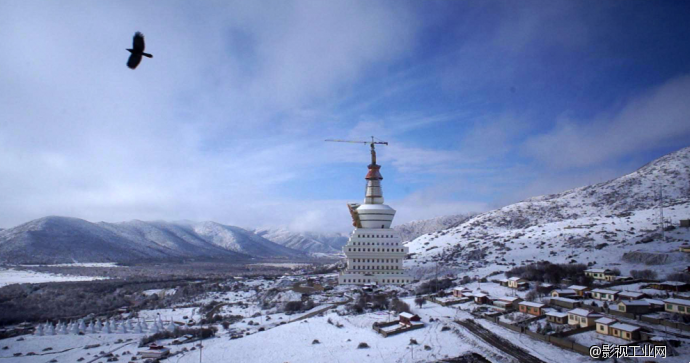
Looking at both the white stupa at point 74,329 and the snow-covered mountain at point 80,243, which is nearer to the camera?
the white stupa at point 74,329

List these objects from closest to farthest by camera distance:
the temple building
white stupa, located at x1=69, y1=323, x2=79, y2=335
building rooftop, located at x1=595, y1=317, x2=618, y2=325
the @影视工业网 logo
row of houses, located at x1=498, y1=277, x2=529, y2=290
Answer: the @影视工业网 logo < building rooftop, located at x1=595, y1=317, x2=618, y2=325 < white stupa, located at x1=69, y1=323, x2=79, y2=335 < row of houses, located at x1=498, y1=277, x2=529, y2=290 < the temple building

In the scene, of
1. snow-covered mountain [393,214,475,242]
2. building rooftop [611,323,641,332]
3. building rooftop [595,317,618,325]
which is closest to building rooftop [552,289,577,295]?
building rooftop [595,317,618,325]

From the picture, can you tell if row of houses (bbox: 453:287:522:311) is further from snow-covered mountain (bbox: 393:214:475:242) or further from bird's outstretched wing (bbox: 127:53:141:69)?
snow-covered mountain (bbox: 393:214:475:242)

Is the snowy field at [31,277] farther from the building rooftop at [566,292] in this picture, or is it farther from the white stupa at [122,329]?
the building rooftop at [566,292]

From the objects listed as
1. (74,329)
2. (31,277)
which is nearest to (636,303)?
(74,329)

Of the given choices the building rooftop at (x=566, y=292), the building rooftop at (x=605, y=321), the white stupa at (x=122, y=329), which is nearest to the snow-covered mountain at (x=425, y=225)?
the building rooftop at (x=566, y=292)

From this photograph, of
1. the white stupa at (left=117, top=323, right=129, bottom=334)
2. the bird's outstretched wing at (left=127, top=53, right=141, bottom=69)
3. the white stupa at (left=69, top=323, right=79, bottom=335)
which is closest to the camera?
the bird's outstretched wing at (left=127, top=53, right=141, bottom=69)

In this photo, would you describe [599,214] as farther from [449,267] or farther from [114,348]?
[114,348]
